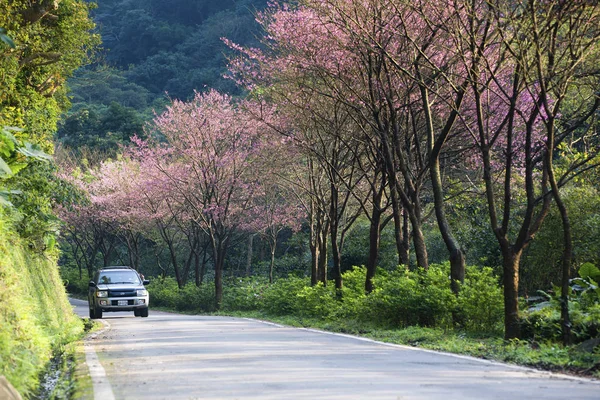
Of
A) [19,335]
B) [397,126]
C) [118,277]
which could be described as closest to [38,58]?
[397,126]

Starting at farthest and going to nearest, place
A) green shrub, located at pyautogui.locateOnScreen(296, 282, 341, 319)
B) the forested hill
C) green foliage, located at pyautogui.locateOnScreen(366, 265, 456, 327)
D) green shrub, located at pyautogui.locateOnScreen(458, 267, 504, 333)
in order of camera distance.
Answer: the forested hill < green shrub, located at pyautogui.locateOnScreen(296, 282, 341, 319) < green foliage, located at pyautogui.locateOnScreen(366, 265, 456, 327) < green shrub, located at pyautogui.locateOnScreen(458, 267, 504, 333)

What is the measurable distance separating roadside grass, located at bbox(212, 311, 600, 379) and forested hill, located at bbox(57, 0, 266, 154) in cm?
5086

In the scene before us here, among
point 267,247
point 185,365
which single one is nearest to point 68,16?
point 185,365

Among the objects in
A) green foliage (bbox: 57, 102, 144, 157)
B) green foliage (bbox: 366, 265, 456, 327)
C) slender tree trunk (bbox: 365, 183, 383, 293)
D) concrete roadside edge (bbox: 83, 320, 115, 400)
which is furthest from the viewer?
green foliage (bbox: 57, 102, 144, 157)

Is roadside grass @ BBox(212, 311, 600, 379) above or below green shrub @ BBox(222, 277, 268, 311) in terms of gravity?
below

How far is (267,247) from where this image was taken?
2144 inches

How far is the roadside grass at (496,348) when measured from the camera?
10305 mm

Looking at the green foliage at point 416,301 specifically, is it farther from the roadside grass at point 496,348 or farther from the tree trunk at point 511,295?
the tree trunk at point 511,295

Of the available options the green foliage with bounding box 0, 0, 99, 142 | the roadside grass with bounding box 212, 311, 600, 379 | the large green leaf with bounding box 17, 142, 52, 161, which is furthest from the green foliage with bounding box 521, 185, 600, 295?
the large green leaf with bounding box 17, 142, 52, 161

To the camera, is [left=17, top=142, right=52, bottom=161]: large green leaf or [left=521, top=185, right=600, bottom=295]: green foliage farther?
[left=521, top=185, right=600, bottom=295]: green foliage

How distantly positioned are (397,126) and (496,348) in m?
8.70

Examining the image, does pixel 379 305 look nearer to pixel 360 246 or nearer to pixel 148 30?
pixel 360 246

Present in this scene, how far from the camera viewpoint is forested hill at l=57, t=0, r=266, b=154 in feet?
219

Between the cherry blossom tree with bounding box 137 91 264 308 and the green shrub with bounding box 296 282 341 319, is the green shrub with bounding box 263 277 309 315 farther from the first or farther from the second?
the cherry blossom tree with bounding box 137 91 264 308
